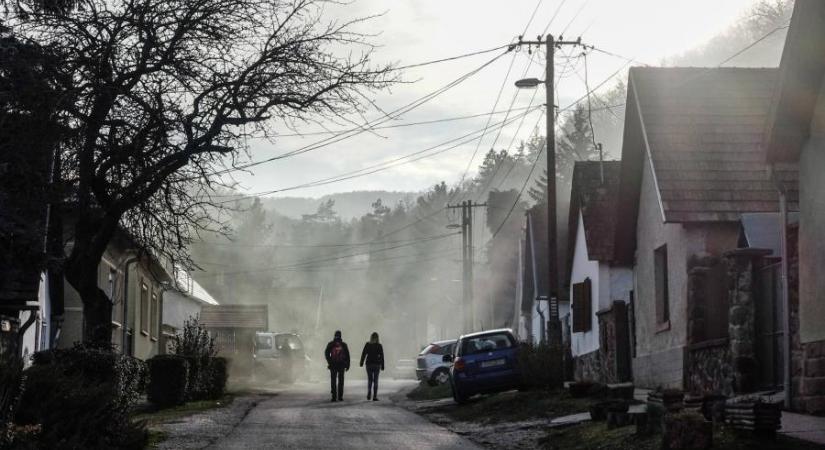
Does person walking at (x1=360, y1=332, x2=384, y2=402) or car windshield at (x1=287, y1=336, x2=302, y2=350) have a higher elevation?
car windshield at (x1=287, y1=336, x2=302, y2=350)

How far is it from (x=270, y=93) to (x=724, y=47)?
72.1 metres

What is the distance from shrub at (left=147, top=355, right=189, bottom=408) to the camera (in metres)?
23.6

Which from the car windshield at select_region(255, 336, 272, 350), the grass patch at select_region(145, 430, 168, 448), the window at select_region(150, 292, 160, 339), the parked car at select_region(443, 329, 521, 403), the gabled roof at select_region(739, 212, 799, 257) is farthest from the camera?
the car windshield at select_region(255, 336, 272, 350)

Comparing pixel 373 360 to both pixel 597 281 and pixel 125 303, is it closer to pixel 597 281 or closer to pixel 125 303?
pixel 597 281

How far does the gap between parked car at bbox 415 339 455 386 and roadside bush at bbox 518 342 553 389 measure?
15687 millimetres

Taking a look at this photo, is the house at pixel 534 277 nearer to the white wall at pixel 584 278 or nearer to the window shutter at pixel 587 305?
the white wall at pixel 584 278

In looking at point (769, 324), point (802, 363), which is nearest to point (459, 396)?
point (769, 324)

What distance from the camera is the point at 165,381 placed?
77.7ft

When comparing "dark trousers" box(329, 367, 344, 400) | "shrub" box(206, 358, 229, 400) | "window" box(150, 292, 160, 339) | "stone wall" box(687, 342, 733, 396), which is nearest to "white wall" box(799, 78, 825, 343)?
"stone wall" box(687, 342, 733, 396)

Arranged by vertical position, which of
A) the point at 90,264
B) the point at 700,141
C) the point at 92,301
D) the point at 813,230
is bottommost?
the point at 92,301

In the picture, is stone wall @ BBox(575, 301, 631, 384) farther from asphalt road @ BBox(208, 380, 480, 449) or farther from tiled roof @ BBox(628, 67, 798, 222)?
tiled roof @ BBox(628, 67, 798, 222)

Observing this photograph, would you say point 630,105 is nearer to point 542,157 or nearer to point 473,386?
point 473,386

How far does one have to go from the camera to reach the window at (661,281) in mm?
24531

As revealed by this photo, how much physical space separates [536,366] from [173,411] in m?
7.17
